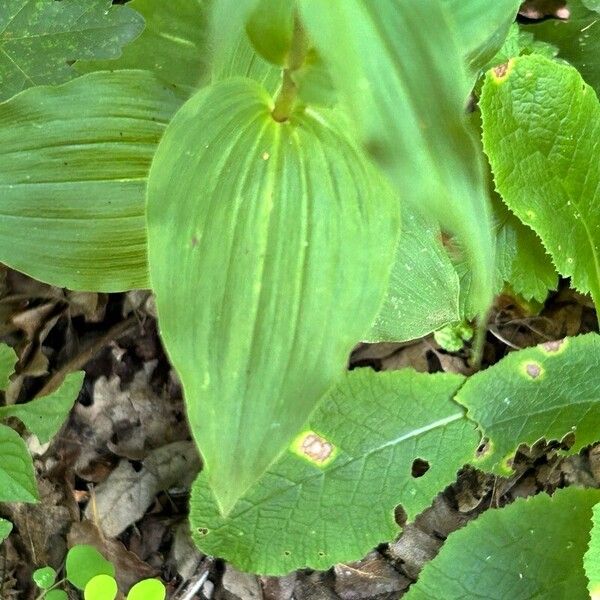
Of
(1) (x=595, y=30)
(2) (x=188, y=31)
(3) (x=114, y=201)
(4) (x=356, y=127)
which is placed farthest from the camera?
(1) (x=595, y=30)

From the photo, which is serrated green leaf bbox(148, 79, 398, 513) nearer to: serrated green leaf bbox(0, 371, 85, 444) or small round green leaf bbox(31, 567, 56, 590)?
serrated green leaf bbox(0, 371, 85, 444)

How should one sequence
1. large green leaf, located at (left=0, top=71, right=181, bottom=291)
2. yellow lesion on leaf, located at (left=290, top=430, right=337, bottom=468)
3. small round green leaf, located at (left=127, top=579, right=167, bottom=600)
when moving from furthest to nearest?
1. yellow lesion on leaf, located at (left=290, top=430, right=337, bottom=468)
2. small round green leaf, located at (left=127, top=579, right=167, bottom=600)
3. large green leaf, located at (left=0, top=71, right=181, bottom=291)

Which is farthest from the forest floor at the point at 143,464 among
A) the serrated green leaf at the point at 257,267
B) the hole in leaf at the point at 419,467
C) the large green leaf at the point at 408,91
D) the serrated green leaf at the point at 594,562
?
the large green leaf at the point at 408,91

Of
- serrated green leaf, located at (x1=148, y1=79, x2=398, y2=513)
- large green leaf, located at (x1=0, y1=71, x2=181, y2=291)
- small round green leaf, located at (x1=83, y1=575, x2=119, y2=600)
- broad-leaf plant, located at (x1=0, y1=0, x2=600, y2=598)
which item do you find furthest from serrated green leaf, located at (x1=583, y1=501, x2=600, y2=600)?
large green leaf, located at (x1=0, y1=71, x2=181, y2=291)

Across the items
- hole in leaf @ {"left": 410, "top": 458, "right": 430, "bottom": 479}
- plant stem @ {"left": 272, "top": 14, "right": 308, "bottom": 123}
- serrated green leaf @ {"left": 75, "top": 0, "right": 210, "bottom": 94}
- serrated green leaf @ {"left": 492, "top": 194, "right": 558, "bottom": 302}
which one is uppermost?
plant stem @ {"left": 272, "top": 14, "right": 308, "bottom": 123}

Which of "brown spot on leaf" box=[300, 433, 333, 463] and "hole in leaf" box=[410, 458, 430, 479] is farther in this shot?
"hole in leaf" box=[410, 458, 430, 479]

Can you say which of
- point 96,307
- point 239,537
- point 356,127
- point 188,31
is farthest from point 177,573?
point 356,127

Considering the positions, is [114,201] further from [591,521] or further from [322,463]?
[591,521]
